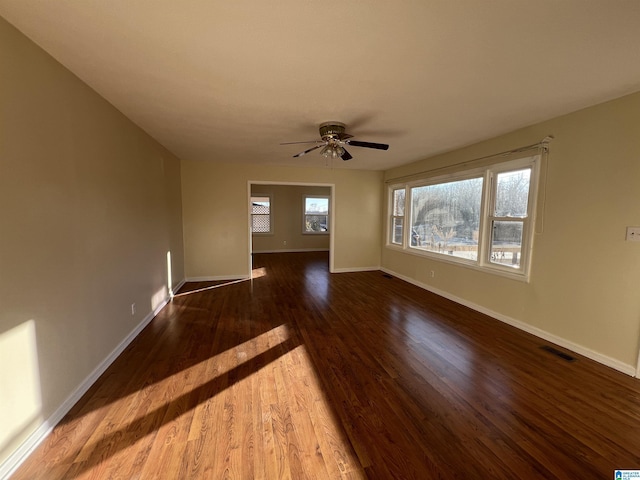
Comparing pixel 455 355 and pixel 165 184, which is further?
pixel 165 184

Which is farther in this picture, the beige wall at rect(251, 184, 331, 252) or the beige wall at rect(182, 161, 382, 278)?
the beige wall at rect(251, 184, 331, 252)

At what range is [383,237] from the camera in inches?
244

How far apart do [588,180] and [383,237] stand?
12.5 feet

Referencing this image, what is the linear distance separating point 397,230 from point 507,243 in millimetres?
2566

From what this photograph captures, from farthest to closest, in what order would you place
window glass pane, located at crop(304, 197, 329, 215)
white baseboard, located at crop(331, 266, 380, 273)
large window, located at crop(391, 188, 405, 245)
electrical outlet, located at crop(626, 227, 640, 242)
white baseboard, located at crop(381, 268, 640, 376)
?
1. window glass pane, located at crop(304, 197, 329, 215)
2. white baseboard, located at crop(331, 266, 380, 273)
3. large window, located at crop(391, 188, 405, 245)
4. white baseboard, located at crop(381, 268, 640, 376)
5. electrical outlet, located at crop(626, 227, 640, 242)

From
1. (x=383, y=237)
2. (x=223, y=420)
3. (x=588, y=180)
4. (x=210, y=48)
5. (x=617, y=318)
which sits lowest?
(x=223, y=420)

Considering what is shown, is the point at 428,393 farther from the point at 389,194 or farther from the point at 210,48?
the point at 389,194

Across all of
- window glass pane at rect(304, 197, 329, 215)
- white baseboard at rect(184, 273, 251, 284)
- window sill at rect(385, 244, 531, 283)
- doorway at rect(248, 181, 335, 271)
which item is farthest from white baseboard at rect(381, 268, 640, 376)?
window glass pane at rect(304, 197, 329, 215)

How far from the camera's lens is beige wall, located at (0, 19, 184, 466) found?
1.40 metres

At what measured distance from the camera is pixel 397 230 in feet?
19.3

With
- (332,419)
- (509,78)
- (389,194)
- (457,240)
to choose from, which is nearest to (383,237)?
(389,194)

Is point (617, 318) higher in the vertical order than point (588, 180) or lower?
lower

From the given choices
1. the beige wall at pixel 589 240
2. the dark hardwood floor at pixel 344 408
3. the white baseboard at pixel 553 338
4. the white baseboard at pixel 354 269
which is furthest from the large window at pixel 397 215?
the dark hardwood floor at pixel 344 408

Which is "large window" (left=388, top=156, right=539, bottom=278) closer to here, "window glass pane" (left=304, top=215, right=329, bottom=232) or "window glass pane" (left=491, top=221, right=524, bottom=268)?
"window glass pane" (left=491, top=221, right=524, bottom=268)
